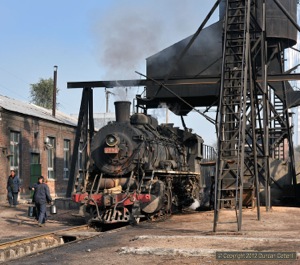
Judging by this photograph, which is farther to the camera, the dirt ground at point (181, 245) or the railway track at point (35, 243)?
the railway track at point (35, 243)

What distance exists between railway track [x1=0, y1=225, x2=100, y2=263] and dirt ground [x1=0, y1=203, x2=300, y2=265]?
44.0 inches

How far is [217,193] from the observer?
13.0 meters

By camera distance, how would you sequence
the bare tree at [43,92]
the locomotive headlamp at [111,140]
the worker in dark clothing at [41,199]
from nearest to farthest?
the worker in dark clothing at [41,199], the locomotive headlamp at [111,140], the bare tree at [43,92]

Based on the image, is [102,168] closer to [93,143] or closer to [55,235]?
[93,143]

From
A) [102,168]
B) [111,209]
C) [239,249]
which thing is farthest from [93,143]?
[239,249]

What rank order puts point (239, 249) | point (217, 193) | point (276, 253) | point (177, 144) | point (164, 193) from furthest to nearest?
point (177, 144) < point (164, 193) < point (217, 193) < point (239, 249) < point (276, 253)

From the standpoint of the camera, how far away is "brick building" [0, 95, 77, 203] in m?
24.2

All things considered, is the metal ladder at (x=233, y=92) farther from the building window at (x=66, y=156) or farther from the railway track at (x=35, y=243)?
the building window at (x=66, y=156)

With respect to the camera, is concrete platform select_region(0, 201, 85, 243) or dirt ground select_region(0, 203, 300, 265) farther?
concrete platform select_region(0, 201, 85, 243)

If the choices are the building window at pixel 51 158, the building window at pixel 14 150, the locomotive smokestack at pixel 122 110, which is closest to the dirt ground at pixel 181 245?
the locomotive smokestack at pixel 122 110

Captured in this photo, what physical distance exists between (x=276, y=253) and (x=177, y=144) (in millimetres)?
11432

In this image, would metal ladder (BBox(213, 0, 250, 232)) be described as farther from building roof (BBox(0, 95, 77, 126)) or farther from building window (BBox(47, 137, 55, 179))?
building window (BBox(47, 137, 55, 179))

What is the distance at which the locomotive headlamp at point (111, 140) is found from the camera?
1581cm

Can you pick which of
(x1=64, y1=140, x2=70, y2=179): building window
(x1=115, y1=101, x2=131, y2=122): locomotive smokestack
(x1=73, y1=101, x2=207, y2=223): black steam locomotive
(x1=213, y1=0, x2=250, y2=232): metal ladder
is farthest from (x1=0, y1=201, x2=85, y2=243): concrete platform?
(x1=64, y1=140, x2=70, y2=179): building window
